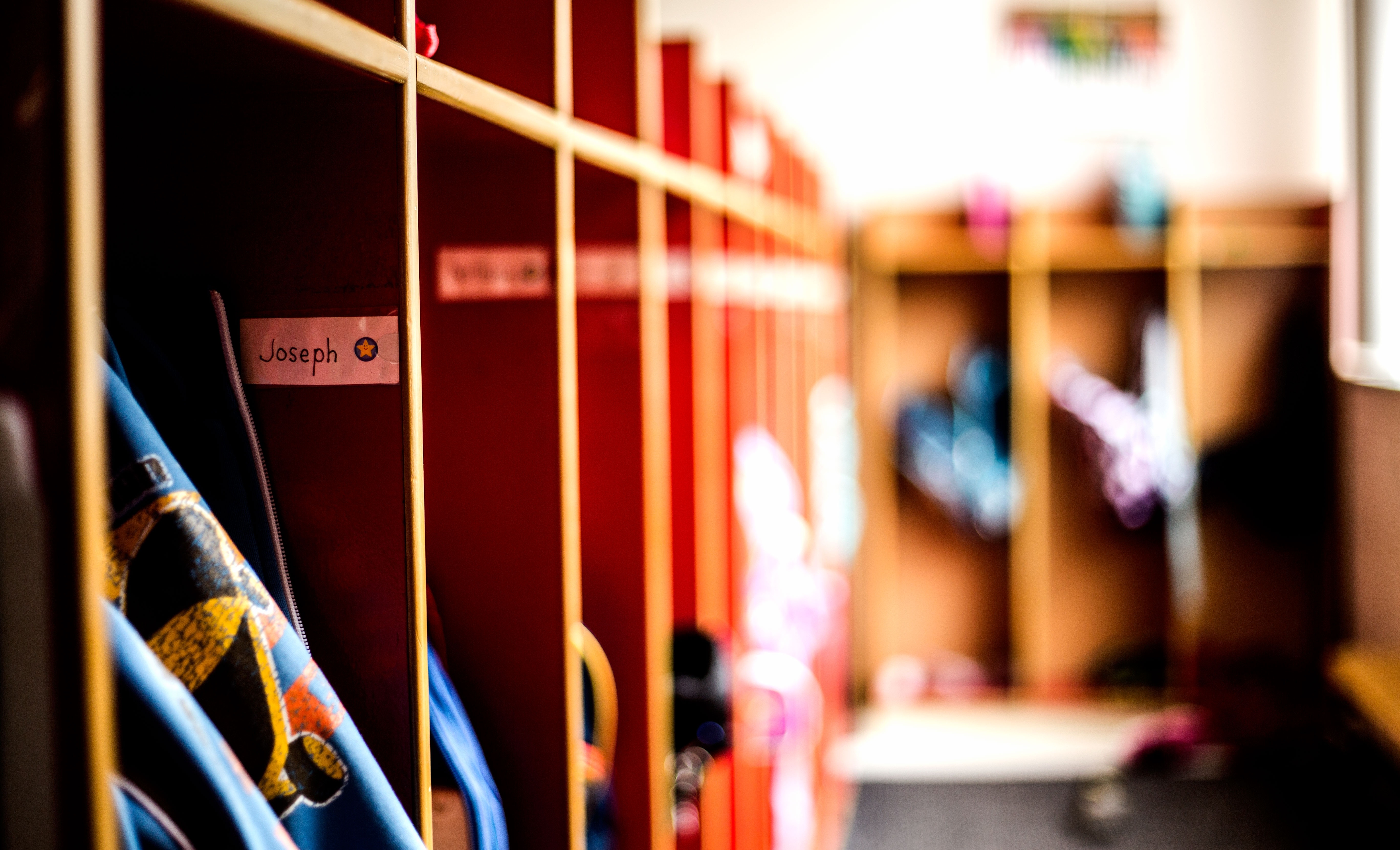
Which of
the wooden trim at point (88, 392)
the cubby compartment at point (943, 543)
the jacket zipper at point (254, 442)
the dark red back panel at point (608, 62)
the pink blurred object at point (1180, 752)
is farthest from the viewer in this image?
the cubby compartment at point (943, 543)

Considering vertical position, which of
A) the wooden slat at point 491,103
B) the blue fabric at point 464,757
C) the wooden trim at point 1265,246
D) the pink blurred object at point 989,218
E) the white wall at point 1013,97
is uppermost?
the white wall at point 1013,97

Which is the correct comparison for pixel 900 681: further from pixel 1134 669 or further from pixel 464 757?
pixel 464 757

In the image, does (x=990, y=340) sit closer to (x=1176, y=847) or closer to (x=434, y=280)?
(x=1176, y=847)

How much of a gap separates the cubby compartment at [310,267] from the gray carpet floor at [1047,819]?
2.43 meters

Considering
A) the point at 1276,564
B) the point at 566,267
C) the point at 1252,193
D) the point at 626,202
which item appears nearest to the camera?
the point at 566,267

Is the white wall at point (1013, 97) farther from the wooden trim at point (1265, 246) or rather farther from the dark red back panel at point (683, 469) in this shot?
the dark red back panel at point (683, 469)

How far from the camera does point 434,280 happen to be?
1016 millimetres

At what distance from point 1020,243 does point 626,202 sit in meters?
3.18

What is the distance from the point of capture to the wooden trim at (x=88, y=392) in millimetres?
397

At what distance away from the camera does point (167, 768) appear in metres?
0.55

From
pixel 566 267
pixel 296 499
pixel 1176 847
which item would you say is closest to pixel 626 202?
pixel 566 267

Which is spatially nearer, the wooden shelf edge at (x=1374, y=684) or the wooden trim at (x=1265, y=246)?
the wooden shelf edge at (x=1374, y=684)

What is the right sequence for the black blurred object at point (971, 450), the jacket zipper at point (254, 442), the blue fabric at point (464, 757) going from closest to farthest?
the jacket zipper at point (254, 442) → the blue fabric at point (464, 757) → the black blurred object at point (971, 450)

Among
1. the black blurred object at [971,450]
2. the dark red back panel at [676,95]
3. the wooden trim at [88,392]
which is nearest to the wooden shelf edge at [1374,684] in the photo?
the black blurred object at [971,450]
